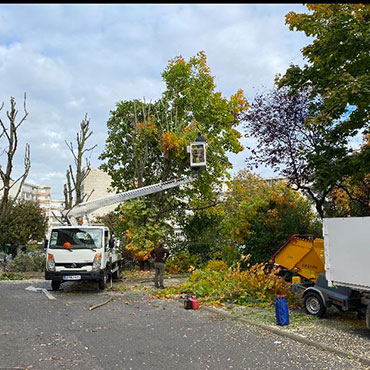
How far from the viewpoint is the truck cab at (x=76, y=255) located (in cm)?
1354

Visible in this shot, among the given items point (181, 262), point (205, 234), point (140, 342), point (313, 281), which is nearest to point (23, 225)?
point (205, 234)

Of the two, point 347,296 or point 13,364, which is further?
point 347,296

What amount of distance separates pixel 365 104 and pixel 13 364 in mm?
9041

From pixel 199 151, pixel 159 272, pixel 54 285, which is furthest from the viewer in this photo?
pixel 199 151

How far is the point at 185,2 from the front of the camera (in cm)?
197

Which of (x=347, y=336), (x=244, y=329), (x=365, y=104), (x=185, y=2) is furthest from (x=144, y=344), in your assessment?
(x=365, y=104)

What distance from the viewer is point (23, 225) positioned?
3897 centimetres

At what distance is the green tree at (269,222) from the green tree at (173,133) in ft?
16.1

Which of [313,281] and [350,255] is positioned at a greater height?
[350,255]

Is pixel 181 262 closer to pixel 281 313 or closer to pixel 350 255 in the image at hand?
pixel 281 313

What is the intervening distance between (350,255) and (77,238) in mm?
9416

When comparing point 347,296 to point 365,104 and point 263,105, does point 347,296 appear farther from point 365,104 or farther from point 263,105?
point 263,105

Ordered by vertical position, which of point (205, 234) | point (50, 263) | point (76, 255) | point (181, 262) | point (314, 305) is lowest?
point (314, 305)

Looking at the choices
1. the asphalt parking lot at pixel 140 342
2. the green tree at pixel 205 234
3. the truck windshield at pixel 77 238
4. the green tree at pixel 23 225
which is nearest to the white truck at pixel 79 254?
the truck windshield at pixel 77 238
